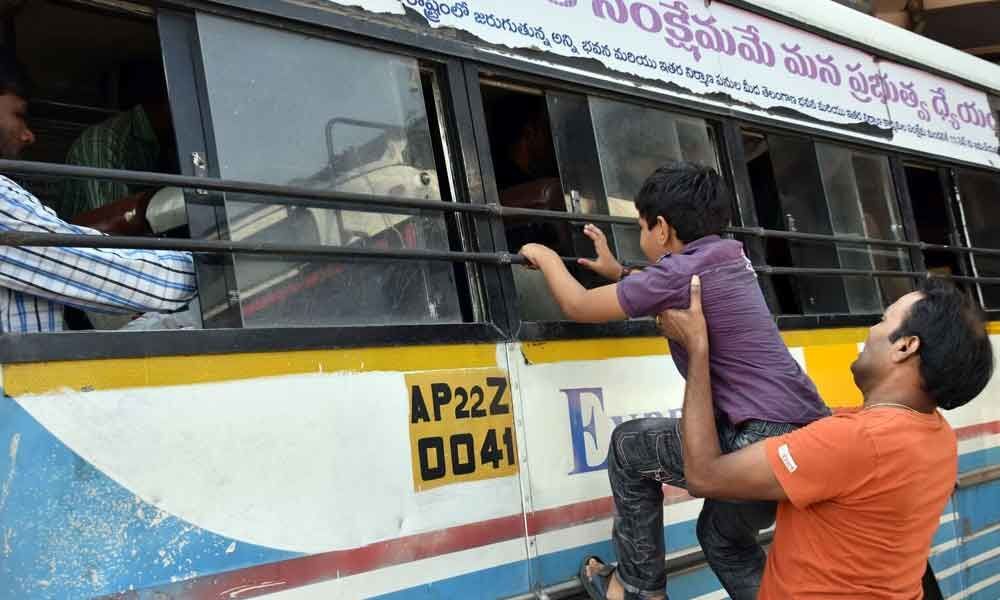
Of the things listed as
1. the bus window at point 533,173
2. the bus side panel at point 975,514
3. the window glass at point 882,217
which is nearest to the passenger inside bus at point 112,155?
the bus window at point 533,173

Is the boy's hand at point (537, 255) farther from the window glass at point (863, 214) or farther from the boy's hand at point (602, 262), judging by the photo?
the window glass at point (863, 214)

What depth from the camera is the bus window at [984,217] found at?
521cm

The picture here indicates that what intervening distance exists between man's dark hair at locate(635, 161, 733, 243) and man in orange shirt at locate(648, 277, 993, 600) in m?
0.53

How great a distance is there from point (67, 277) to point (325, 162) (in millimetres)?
732

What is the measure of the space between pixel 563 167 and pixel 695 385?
1329mm

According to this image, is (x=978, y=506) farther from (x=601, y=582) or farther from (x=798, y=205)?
(x=601, y=582)

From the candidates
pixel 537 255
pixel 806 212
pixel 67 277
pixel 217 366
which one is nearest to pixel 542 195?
pixel 537 255

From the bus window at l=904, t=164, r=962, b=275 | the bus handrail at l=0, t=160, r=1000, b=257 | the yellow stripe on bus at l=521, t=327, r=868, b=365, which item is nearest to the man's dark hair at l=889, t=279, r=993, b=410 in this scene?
the yellow stripe on bus at l=521, t=327, r=868, b=365

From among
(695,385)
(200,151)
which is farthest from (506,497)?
(200,151)

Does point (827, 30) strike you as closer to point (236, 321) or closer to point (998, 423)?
point (998, 423)

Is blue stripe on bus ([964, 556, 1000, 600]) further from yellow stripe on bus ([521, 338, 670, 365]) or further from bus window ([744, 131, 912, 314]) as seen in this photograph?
yellow stripe on bus ([521, 338, 670, 365])

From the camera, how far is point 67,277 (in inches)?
80.7

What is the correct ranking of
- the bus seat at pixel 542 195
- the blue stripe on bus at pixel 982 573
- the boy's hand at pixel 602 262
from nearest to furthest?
the boy's hand at pixel 602 262 < the bus seat at pixel 542 195 < the blue stripe on bus at pixel 982 573

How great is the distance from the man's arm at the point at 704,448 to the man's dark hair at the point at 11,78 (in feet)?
5.75
